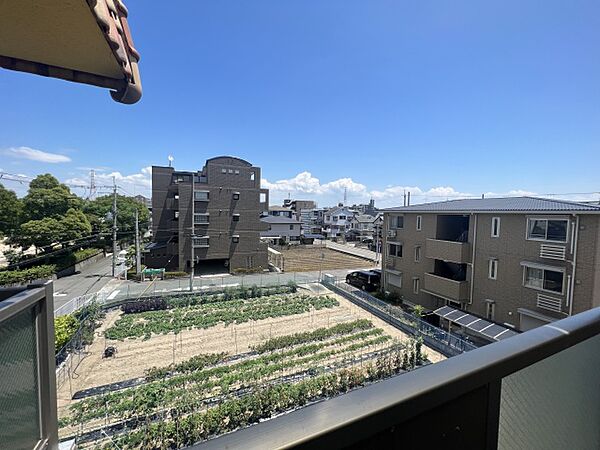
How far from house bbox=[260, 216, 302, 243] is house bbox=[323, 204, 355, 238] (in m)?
8.62

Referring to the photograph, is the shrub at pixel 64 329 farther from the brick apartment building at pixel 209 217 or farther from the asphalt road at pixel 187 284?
the brick apartment building at pixel 209 217

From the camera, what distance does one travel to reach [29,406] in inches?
39.8

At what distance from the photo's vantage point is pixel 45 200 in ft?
48.3

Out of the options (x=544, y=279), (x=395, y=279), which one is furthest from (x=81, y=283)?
(x=544, y=279)

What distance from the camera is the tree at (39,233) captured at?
517 inches

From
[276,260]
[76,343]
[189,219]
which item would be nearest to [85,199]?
[189,219]

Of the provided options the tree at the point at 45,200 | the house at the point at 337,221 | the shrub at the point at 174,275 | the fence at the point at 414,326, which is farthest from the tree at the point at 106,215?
the house at the point at 337,221

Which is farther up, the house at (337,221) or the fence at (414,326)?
the house at (337,221)

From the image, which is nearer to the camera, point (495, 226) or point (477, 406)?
point (477, 406)

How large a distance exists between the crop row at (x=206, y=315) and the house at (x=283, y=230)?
47.0 ft

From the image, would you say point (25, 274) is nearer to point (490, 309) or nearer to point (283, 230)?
point (283, 230)

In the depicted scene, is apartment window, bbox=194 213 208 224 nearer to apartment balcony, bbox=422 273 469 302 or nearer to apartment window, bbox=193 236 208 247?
apartment window, bbox=193 236 208 247

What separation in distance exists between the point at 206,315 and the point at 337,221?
26.2m

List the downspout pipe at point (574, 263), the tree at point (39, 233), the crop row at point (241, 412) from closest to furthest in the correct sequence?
the crop row at point (241, 412), the downspout pipe at point (574, 263), the tree at point (39, 233)
